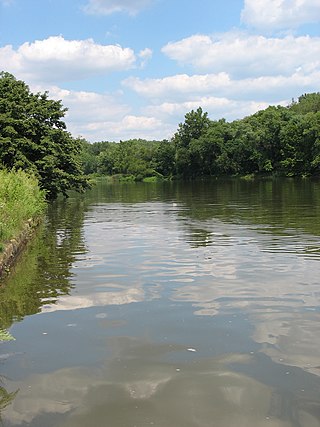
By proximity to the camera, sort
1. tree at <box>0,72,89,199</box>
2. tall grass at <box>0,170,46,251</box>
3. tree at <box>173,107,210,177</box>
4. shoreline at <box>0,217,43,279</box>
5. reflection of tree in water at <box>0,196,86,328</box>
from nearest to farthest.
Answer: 1. reflection of tree in water at <box>0,196,86,328</box>
2. shoreline at <box>0,217,43,279</box>
3. tall grass at <box>0,170,46,251</box>
4. tree at <box>0,72,89,199</box>
5. tree at <box>173,107,210,177</box>

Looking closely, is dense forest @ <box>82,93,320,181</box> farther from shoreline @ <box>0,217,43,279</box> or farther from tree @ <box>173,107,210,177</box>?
shoreline @ <box>0,217,43,279</box>

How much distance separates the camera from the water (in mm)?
4934

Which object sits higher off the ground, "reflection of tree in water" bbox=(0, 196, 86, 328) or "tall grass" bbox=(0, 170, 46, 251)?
"tall grass" bbox=(0, 170, 46, 251)

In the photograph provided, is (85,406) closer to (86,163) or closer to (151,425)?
(151,425)

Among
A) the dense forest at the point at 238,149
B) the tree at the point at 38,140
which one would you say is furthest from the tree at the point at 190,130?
the tree at the point at 38,140

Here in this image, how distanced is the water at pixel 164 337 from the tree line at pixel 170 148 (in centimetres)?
1776

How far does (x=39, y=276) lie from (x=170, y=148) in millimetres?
111117

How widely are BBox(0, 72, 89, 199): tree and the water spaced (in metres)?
20.1

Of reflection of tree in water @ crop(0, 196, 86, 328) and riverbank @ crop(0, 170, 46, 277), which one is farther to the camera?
riverbank @ crop(0, 170, 46, 277)

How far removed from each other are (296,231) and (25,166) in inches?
838

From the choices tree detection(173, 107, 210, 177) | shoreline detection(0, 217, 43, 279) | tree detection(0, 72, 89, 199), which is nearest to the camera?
shoreline detection(0, 217, 43, 279)

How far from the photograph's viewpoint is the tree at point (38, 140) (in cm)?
3284

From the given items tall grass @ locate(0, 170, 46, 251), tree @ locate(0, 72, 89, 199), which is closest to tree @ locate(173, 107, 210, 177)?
tree @ locate(0, 72, 89, 199)

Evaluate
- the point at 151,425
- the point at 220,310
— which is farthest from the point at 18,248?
the point at 151,425
